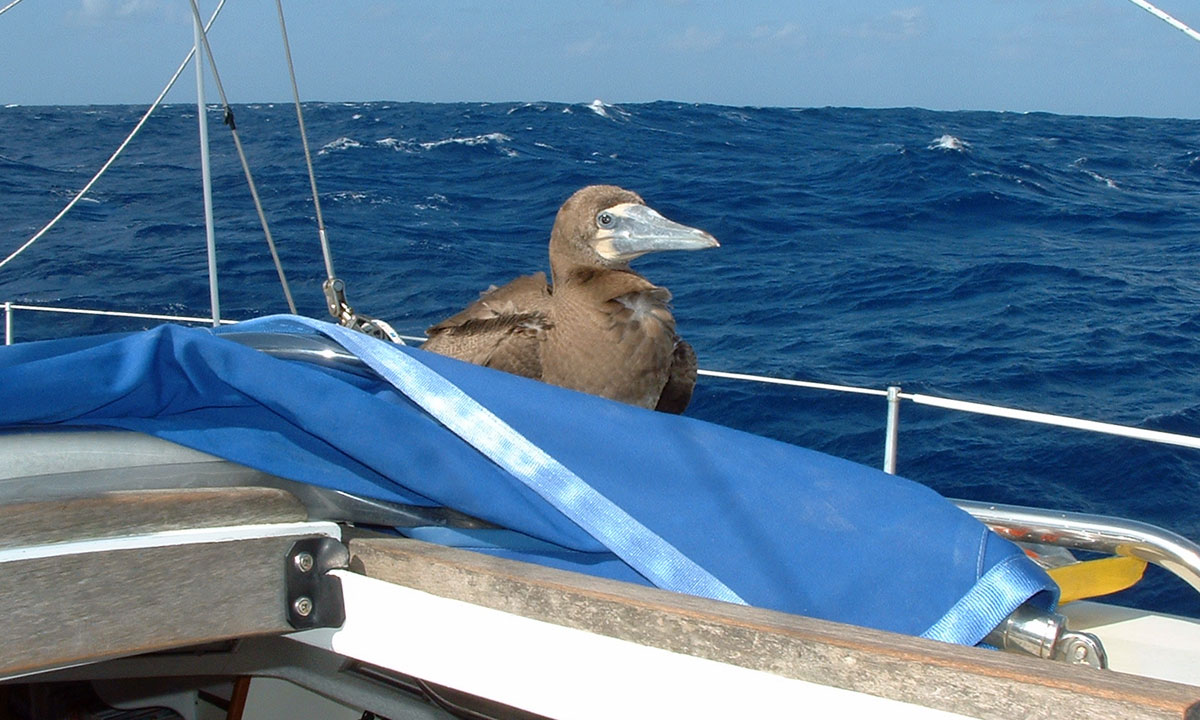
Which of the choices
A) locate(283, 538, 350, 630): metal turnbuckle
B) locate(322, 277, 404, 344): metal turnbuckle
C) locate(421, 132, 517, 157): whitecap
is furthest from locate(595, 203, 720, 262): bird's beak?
locate(421, 132, 517, 157): whitecap

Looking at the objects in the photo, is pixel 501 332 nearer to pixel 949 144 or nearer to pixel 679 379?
pixel 679 379

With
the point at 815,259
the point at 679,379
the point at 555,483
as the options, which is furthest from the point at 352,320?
the point at 815,259

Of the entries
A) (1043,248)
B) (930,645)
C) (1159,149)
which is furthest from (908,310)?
(1159,149)

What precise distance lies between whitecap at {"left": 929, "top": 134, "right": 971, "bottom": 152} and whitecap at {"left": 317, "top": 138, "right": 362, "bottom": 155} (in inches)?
457

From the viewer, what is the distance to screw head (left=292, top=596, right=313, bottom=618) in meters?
1.29

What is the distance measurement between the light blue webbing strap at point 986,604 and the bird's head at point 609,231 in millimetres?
1627

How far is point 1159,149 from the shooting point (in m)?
23.1

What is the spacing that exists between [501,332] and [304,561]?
6.11 feet

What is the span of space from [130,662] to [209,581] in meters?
0.90

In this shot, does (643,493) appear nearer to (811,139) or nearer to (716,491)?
(716,491)

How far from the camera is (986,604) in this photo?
146cm

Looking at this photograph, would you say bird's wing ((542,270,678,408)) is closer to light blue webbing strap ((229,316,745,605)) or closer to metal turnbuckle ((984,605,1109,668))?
light blue webbing strap ((229,316,745,605))

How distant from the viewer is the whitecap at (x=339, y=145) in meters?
21.5

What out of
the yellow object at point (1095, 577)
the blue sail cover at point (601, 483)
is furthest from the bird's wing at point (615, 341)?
the blue sail cover at point (601, 483)
